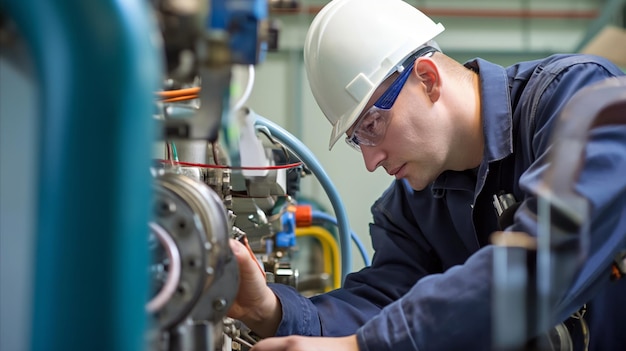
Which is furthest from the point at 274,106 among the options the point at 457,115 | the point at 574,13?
the point at 457,115

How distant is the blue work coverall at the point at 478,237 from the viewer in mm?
1116

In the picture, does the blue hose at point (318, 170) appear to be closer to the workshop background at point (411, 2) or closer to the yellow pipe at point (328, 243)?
the yellow pipe at point (328, 243)

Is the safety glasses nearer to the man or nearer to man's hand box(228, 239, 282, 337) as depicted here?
the man

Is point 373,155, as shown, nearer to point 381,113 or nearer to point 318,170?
point 381,113

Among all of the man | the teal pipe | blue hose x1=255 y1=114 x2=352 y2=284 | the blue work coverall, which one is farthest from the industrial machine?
blue hose x1=255 y1=114 x2=352 y2=284

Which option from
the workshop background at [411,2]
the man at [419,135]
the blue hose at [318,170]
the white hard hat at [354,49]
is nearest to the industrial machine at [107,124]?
the man at [419,135]

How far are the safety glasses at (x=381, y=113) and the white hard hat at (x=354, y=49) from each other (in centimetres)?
2

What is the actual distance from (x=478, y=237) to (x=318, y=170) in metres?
0.51

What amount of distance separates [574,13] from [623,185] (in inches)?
172

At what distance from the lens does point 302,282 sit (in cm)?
289

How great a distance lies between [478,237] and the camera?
1.77 m

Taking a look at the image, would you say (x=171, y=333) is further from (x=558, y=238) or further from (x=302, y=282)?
(x=302, y=282)

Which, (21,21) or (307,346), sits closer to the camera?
(21,21)

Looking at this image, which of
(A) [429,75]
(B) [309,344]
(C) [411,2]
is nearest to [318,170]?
(A) [429,75]
